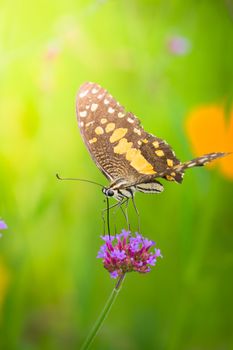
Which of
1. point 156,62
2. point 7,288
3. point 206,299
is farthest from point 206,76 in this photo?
point 7,288

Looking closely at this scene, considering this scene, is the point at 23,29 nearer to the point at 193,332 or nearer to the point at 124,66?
the point at 124,66

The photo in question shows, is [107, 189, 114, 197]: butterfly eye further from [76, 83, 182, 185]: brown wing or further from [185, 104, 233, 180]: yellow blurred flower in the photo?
[185, 104, 233, 180]: yellow blurred flower

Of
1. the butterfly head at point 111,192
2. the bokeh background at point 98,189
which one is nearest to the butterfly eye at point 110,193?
the butterfly head at point 111,192

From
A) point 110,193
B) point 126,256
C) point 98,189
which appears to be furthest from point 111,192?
point 98,189

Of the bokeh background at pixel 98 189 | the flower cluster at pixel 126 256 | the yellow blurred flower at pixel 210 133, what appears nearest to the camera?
the flower cluster at pixel 126 256

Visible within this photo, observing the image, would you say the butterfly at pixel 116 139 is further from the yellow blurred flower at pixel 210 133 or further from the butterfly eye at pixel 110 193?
the yellow blurred flower at pixel 210 133

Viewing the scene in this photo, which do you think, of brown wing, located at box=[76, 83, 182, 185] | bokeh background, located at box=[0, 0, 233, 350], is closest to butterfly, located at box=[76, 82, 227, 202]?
brown wing, located at box=[76, 83, 182, 185]

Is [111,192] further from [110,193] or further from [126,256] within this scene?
[126,256]

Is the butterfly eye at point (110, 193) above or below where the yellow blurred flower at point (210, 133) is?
below
